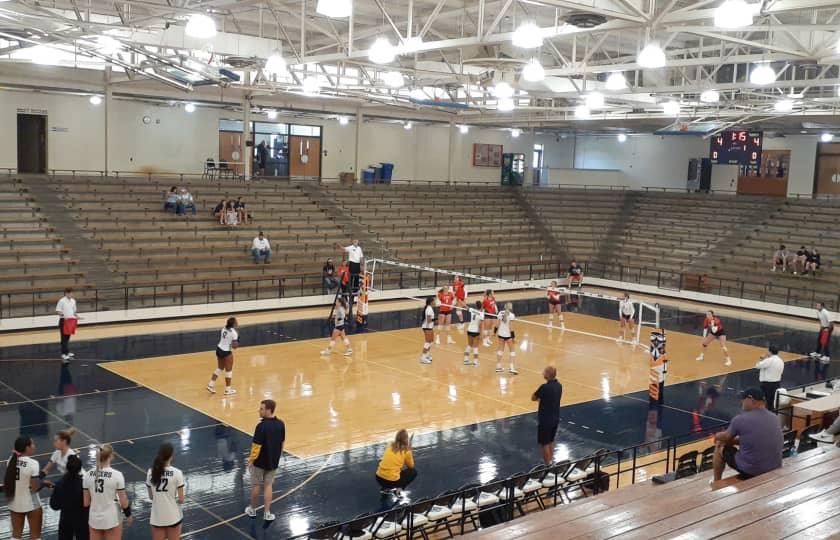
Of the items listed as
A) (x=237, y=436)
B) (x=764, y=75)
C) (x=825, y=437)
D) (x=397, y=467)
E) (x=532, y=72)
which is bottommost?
(x=237, y=436)

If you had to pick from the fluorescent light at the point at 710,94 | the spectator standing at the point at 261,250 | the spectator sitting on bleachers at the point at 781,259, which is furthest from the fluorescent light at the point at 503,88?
the spectator sitting on bleachers at the point at 781,259

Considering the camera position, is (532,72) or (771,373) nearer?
(771,373)

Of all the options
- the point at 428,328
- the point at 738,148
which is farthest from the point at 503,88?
the point at 738,148

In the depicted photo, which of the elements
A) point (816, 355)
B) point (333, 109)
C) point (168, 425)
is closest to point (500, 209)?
point (333, 109)

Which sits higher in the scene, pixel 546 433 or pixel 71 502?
pixel 71 502

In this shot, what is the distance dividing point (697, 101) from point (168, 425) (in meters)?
21.0

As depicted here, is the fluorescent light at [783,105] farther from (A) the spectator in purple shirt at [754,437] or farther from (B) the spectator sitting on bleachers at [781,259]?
(A) the spectator in purple shirt at [754,437]

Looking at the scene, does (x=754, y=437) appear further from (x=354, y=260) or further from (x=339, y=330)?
(x=354, y=260)

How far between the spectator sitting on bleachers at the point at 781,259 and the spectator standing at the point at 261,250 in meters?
19.9

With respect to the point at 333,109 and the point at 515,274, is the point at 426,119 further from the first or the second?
the point at 515,274

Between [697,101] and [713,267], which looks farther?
[713,267]

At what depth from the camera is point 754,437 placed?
8477mm

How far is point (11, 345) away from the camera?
2127cm

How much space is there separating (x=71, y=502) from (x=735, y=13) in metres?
10.3
